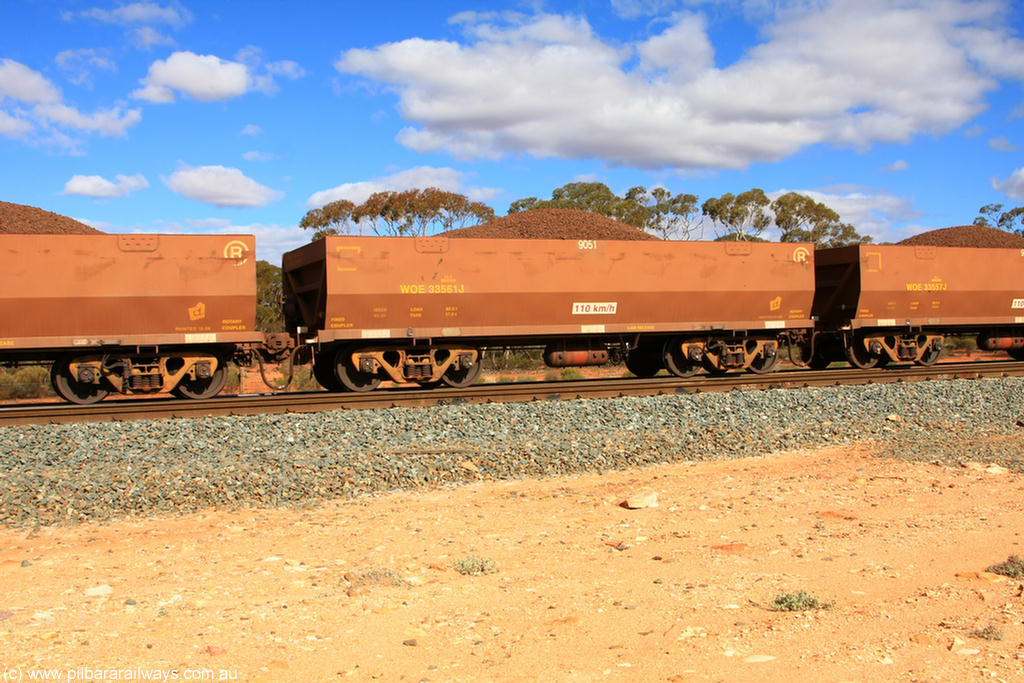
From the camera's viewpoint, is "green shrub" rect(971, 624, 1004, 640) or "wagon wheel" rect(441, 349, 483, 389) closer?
"green shrub" rect(971, 624, 1004, 640)

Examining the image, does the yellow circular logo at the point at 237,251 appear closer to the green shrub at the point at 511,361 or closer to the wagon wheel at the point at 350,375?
the wagon wheel at the point at 350,375

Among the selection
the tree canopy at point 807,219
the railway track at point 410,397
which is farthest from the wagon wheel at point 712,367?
the tree canopy at point 807,219

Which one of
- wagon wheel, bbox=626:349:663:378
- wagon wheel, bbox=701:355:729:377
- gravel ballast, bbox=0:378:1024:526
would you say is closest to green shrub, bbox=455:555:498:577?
gravel ballast, bbox=0:378:1024:526

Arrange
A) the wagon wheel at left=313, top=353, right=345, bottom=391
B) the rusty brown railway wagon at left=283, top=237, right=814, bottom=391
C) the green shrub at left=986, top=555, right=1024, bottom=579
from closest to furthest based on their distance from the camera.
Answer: the green shrub at left=986, top=555, right=1024, bottom=579 → the rusty brown railway wagon at left=283, top=237, right=814, bottom=391 → the wagon wheel at left=313, top=353, right=345, bottom=391

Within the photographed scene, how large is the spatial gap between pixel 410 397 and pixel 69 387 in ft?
18.2

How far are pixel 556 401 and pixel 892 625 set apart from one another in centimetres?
781

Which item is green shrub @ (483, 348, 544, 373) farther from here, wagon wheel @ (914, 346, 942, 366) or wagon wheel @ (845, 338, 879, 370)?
wagon wheel @ (914, 346, 942, 366)

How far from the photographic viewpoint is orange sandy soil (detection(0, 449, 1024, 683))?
4.05 m

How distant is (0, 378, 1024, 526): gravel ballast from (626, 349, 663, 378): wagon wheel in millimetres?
4280

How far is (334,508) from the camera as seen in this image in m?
7.48

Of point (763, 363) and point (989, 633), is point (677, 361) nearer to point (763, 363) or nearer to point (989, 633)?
point (763, 363)

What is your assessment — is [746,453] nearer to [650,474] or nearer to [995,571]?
[650,474]

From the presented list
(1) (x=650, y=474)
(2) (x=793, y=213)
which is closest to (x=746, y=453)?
(1) (x=650, y=474)

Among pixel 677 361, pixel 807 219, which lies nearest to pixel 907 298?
pixel 677 361
